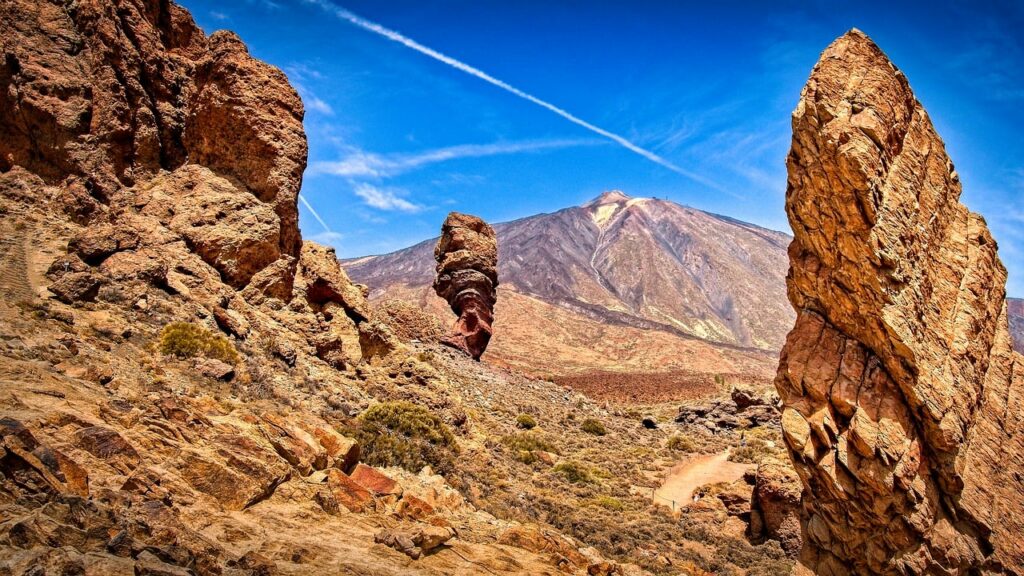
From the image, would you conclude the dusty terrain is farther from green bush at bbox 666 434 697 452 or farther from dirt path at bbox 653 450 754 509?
green bush at bbox 666 434 697 452

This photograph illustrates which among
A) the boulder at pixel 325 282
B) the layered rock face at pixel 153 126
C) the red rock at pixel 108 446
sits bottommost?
the red rock at pixel 108 446

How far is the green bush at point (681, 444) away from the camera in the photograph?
23219 mm

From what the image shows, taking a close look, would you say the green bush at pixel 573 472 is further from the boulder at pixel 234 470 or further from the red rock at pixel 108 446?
the red rock at pixel 108 446

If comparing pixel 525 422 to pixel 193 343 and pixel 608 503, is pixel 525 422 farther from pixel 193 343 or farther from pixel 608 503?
pixel 193 343

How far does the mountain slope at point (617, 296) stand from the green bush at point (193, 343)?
57.0 metres

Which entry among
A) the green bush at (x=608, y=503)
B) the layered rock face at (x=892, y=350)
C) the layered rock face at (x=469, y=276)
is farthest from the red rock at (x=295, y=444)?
the layered rock face at (x=469, y=276)

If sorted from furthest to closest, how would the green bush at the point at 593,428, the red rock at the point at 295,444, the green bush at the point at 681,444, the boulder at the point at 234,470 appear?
the green bush at the point at 593,428
the green bush at the point at 681,444
the red rock at the point at 295,444
the boulder at the point at 234,470

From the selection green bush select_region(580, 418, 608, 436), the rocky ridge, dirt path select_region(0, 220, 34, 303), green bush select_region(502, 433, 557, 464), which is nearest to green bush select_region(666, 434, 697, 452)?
green bush select_region(580, 418, 608, 436)

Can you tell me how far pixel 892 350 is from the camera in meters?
6.67

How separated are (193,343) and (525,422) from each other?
14.3 metres

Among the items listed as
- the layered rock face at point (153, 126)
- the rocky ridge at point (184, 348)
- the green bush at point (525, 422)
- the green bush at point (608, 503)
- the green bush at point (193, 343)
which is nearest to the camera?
the rocky ridge at point (184, 348)

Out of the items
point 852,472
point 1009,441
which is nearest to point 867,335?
point 852,472

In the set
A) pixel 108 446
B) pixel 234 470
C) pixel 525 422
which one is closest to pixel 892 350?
pixel 234 470

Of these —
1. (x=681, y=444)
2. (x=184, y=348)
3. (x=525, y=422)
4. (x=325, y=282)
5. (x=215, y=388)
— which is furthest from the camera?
(x=681, y=444)
